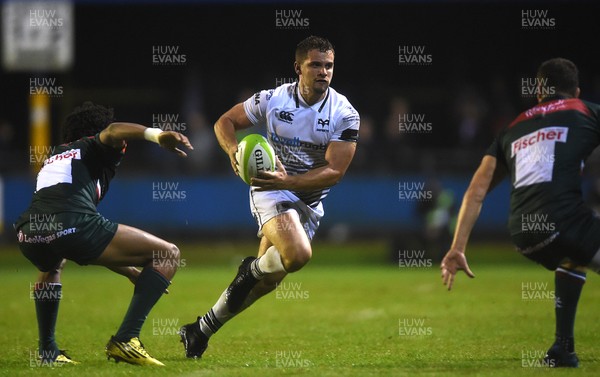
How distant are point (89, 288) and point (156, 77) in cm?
1054

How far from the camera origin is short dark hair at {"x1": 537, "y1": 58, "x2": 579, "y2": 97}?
6590mm

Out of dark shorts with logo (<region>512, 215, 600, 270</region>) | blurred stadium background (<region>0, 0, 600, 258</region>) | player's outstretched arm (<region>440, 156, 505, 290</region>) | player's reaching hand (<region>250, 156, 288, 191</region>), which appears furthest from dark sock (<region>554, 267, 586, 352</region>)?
blurred stadium background (<region>0, 0, 600, 258</region>)

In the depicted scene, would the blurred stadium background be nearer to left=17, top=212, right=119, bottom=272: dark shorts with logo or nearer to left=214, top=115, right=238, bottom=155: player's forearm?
left=214, top=115, right=238, bottom=155: player's forearm

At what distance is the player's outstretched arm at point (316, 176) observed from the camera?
7129 mm

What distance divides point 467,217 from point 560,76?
126 centimetres

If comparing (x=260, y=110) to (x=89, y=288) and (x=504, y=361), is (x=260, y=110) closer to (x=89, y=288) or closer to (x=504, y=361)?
(x=504, y=361)

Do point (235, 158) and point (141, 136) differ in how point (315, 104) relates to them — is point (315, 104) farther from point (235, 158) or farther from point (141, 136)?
point (141, 136)

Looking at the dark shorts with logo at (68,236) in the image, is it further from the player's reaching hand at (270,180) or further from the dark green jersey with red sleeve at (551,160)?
the dark green jersey with red sleeve at (551,160)

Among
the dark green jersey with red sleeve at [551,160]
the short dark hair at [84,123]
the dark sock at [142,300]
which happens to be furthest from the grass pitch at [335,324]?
the short dark hair at [84,123]

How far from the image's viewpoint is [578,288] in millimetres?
6797

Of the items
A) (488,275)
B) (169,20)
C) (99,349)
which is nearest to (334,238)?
(488,275)

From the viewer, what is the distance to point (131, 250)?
6.90m

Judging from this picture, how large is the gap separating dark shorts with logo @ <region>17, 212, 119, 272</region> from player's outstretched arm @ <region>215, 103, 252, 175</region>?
126cm

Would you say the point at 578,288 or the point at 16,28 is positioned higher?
the point at 16,28
